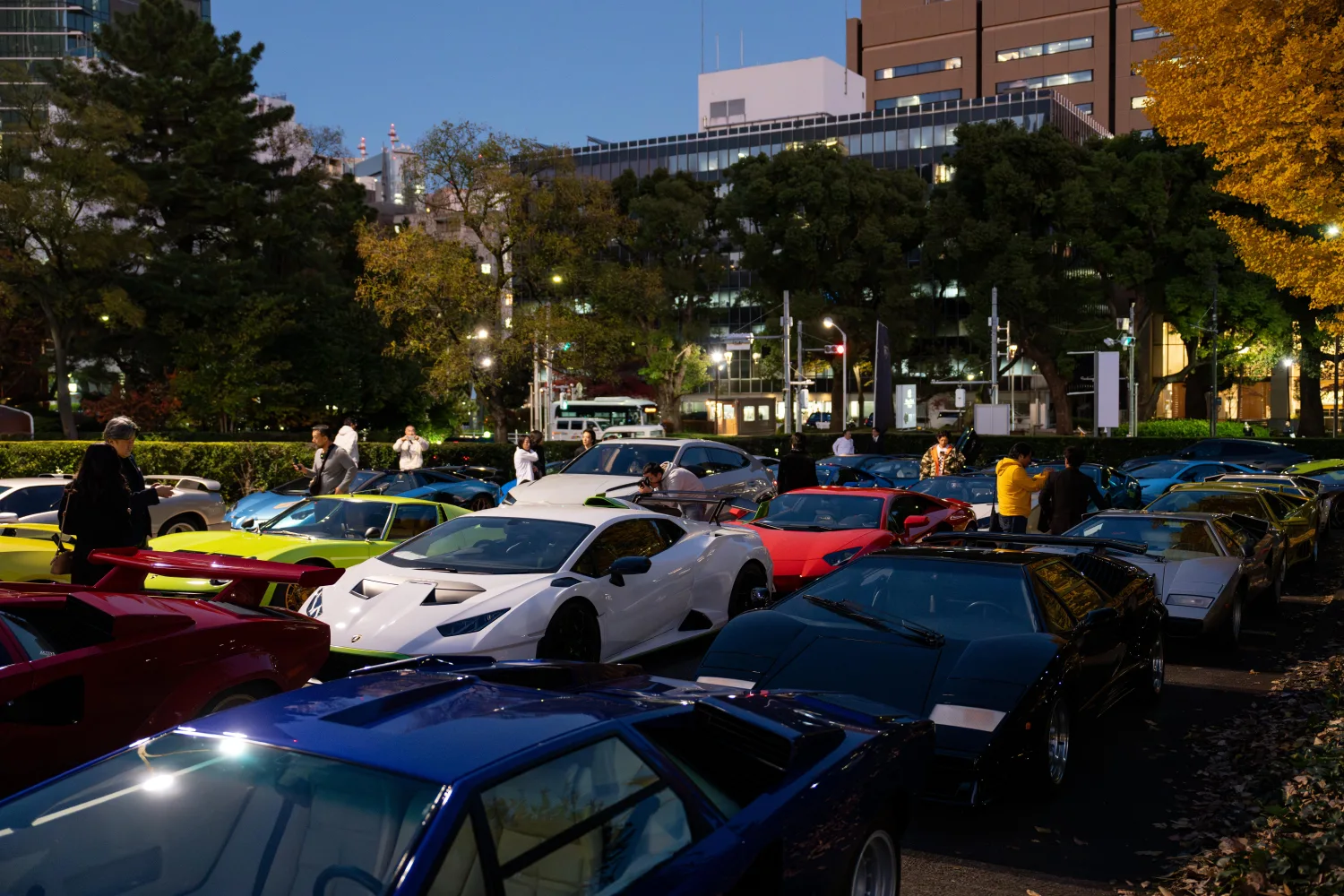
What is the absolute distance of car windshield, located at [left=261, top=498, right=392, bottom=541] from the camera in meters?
12.2

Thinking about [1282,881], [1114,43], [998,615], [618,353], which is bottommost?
[1282,881]

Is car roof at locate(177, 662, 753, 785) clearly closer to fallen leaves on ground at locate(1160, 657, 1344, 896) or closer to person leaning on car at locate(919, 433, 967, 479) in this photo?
fallen leaves on ground at locate(1160, 657, 1344, 896)

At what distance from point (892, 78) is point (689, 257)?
2045 inches

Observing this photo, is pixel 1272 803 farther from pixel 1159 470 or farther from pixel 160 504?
pixel 1159 470

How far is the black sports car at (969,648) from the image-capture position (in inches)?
234

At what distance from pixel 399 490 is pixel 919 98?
99.0m

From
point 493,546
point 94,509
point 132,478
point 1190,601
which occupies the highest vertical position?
point 132,478

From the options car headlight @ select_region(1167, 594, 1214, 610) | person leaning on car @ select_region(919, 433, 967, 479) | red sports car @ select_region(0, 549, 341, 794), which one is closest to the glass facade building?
person leaning on car @ select_region(919, 433, 967, 479)

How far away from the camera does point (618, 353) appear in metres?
41.8

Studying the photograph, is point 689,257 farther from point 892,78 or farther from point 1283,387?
point 892,78

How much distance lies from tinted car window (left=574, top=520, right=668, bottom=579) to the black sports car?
205cm

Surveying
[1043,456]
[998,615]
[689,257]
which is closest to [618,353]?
[1043,456]

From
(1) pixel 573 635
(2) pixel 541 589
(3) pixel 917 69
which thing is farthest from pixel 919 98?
(2) pixel 541 589

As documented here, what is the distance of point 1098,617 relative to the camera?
7.09m
